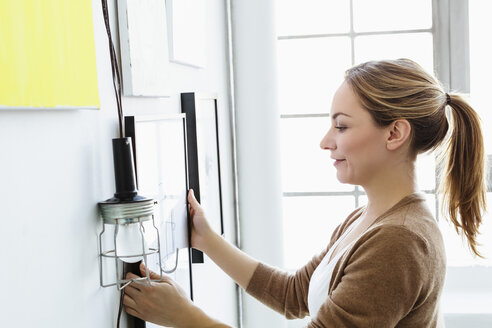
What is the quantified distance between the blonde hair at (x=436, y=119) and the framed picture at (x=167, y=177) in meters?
0.42

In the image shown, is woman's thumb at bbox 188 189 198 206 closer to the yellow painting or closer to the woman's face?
the woman's face

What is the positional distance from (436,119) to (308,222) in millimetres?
1651

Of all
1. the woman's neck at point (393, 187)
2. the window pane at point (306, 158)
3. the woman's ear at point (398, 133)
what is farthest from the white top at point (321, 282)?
the window pane at point (306, 158)

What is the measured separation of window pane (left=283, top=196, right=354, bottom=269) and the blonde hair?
1.43 m

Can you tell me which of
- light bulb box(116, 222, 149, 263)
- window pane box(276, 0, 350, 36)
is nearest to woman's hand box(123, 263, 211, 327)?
light bulb box(116, 222, 149, 263)

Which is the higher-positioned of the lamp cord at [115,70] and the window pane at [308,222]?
the lamp cord at [115,70]

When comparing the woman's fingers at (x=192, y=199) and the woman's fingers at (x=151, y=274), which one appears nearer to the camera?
the woman's fingers at (x=151, y=274)

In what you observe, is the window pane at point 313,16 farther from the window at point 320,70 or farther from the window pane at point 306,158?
the window pane at point 306,158

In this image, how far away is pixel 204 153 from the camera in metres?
1.88

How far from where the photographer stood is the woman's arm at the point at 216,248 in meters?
1.56

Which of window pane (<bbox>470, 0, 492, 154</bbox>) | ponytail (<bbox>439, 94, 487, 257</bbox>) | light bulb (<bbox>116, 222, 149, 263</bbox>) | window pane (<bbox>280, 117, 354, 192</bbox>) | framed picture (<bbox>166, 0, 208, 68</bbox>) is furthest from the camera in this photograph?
window pane (<bbox>280, 117, 354, 192</bbox>)

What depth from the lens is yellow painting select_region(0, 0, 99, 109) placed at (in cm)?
71

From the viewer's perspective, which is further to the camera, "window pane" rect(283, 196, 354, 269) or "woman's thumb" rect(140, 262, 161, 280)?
"window pane" rect(283, 196, 354, 269)

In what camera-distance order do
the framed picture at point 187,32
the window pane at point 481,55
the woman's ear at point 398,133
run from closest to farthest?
the woman's ear at point 398,133 → the framed picture at point 187,32 → the window pane at point 481,55
